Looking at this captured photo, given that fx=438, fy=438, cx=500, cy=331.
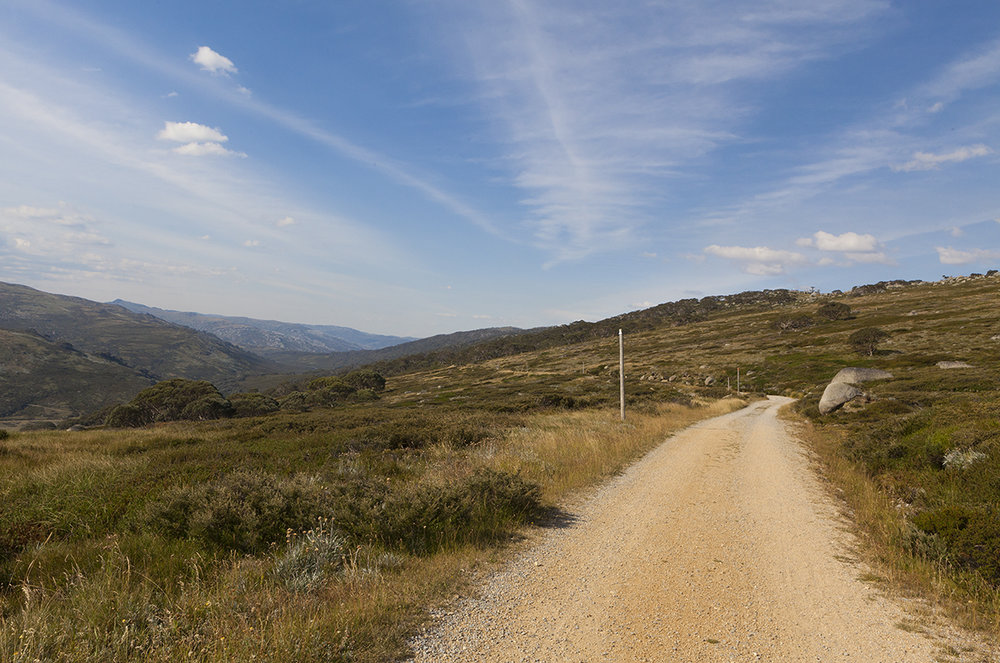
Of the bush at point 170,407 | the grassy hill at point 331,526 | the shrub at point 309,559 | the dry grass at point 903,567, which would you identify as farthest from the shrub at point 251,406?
the dry grass at point 903,567

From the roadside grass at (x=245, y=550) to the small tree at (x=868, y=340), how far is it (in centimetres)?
6994

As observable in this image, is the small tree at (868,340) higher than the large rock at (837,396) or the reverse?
higher

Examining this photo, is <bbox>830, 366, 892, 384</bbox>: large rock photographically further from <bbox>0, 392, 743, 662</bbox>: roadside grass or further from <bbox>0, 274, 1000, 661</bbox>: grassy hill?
<bbox>0, 392, 743, 662</bbox>: roadside grass

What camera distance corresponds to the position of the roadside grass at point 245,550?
12.2 ft

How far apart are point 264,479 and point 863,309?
133043mm

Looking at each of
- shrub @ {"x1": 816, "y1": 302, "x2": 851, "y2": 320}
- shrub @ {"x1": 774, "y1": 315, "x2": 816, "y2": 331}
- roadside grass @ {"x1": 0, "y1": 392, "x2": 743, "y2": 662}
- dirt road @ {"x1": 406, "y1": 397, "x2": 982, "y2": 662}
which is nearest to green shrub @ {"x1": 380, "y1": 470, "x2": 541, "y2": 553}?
roadside grass @ {"x1": 0, "y1": 392, "x2": 743, "y2": 662}

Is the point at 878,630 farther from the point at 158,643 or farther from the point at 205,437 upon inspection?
the point at 205,437

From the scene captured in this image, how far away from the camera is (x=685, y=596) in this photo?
5207mm

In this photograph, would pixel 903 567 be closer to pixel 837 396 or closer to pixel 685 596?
pixel 685 596

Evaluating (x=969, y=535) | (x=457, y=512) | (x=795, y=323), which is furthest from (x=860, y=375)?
(x=795, y=323)

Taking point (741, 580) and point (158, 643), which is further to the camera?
point (741, 580)

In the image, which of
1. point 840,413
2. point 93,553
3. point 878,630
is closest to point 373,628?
point 93,553

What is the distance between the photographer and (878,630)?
451 cm

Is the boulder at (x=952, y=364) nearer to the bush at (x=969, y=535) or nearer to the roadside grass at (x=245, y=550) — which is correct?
the roadside grass at (x=245, y=550)
